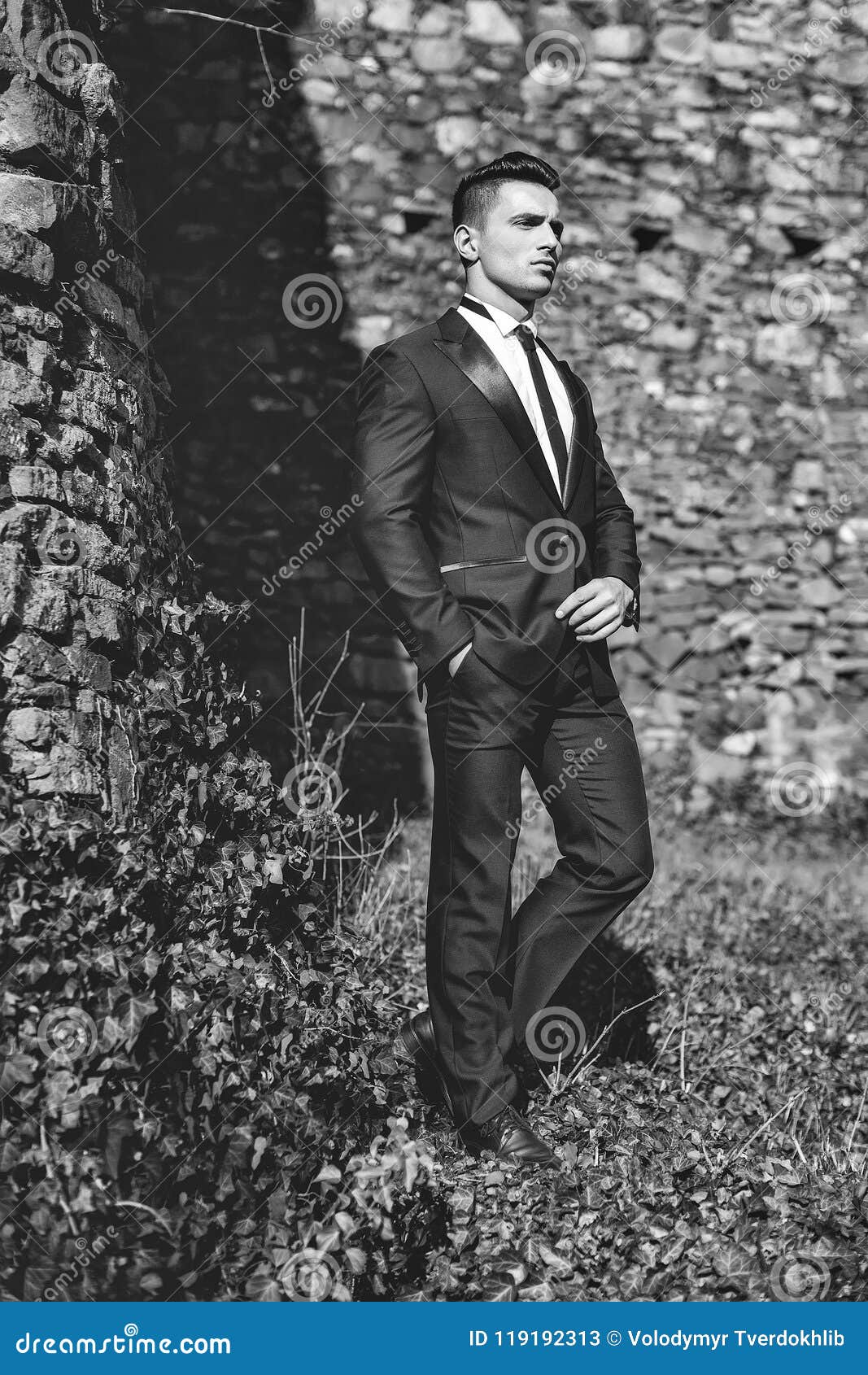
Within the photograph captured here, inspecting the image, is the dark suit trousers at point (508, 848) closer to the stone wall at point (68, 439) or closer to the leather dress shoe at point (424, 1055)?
the leather dress shoe at point (424, 1055)

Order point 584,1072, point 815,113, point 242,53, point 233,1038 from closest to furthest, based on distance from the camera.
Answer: point 233,1038, point 584,1072, point 242,53, point 815,113

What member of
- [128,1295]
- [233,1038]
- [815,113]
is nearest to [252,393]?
[815,113]

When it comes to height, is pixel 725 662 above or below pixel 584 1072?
above

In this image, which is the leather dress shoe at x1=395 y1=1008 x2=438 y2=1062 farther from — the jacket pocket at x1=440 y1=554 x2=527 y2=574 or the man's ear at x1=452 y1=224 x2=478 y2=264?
the man's ear at x1=452 y1=224 x2=478 y2=264

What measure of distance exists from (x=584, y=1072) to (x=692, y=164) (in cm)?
455

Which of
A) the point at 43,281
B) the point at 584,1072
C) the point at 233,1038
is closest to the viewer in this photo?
the point at 233,1038

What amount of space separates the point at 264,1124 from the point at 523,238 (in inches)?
78.9

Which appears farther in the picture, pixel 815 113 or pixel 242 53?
pixel 815 113

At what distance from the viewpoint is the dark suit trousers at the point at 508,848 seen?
2.63 m

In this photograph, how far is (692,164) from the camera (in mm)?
5664

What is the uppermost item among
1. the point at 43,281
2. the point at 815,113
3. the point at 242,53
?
the point at 815,113

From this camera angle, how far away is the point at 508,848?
268 centimetres

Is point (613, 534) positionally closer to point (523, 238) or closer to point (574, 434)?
point (574, 434)

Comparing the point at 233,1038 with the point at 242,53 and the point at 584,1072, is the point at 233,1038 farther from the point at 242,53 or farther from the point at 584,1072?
the point at 242,53
